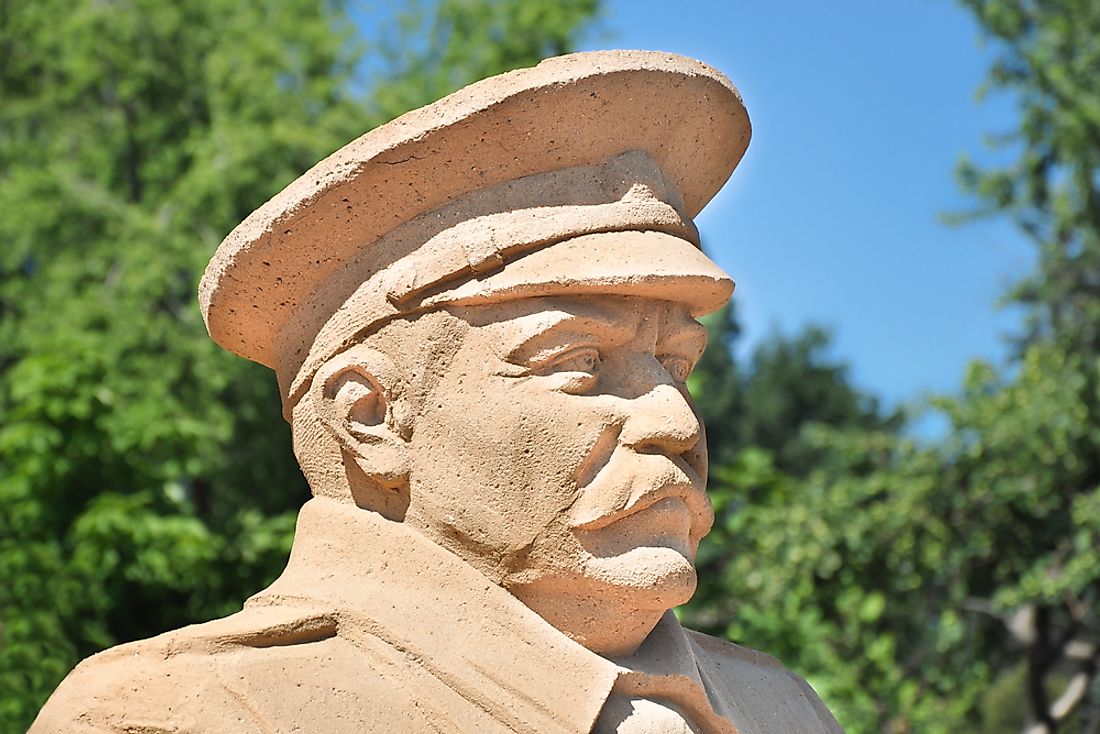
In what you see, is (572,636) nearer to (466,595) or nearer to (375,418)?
(466,595)

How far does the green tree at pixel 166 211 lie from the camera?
6293 mm

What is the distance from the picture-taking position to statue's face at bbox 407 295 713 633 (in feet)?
9.09

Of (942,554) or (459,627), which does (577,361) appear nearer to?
(459,627)

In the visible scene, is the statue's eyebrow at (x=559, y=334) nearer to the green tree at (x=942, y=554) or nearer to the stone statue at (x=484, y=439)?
the stone statue at (x=484, y=439)

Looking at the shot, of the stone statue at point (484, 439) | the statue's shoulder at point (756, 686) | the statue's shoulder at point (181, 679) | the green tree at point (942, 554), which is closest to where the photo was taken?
the statue's shoulder at point (181, 679)

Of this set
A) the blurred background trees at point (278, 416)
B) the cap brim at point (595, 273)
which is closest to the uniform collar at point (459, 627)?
the cap brim at point (595, 273)

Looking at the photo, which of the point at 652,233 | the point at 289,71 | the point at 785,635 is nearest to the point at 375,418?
the point at 652,233

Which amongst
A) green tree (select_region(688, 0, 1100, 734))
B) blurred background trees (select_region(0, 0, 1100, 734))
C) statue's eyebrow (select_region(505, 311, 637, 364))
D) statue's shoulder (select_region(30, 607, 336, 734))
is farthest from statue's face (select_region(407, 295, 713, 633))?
green tree (select_region(688, 0, 1100, 734))

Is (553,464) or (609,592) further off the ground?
(553,464)

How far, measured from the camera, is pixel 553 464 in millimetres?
2773

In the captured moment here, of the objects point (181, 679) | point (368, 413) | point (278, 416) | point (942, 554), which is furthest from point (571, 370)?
point (278, 416)

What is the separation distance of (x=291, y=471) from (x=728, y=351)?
1188 cm

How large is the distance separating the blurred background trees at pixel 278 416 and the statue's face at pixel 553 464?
313cm

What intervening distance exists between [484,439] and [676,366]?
1.62 ft
